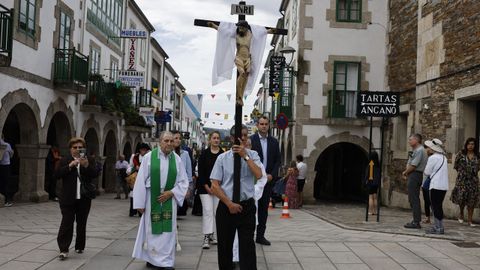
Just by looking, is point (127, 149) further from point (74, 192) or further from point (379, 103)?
point (74, 192)

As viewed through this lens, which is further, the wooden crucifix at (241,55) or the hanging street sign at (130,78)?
the hanging street sign at (130,78)

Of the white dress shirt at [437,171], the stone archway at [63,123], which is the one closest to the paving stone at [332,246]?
the white dress shirt at [437,171]

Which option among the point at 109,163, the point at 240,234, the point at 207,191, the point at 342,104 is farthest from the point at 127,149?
the point at 240,234

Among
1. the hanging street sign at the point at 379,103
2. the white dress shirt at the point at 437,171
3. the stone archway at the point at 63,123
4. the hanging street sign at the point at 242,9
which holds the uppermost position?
the hanging street sign at the point at 242,9

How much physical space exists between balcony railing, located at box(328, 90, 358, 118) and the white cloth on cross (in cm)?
1367

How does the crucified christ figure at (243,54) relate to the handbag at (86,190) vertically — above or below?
above

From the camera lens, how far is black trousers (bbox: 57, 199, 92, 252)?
697 cm

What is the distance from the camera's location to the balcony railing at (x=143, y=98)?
91.8 feet

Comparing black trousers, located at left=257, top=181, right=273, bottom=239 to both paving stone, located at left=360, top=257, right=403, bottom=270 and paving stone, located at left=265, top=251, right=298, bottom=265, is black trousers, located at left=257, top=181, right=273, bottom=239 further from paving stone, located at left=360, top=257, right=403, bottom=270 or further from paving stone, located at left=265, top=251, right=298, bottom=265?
paving stone, located at left=360, top=257, right=403, bottom=270

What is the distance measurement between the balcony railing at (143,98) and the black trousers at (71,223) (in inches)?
808

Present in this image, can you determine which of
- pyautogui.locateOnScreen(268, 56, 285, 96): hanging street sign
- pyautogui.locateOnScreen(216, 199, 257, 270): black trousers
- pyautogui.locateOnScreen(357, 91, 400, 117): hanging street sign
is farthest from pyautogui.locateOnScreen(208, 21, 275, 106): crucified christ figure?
pyautogui.locateOnScreen(268, 56, 285, 96): hanging street sign

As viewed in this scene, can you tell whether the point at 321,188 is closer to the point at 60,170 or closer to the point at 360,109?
the point at 360,109

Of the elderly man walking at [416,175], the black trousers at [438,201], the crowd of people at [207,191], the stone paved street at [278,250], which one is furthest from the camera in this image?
the elderly man walking at [416,175]

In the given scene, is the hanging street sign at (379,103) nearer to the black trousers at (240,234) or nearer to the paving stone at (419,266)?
the paving stone at (419,266)
